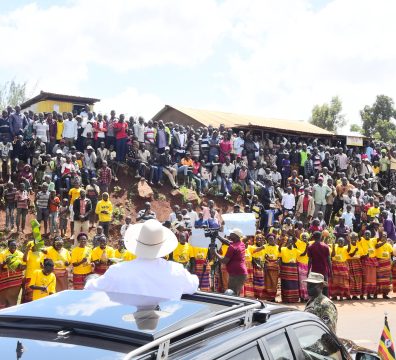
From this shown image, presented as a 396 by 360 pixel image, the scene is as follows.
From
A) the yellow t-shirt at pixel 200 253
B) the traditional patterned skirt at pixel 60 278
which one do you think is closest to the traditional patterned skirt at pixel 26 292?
the traditional patterned skirt at pixel 60 278

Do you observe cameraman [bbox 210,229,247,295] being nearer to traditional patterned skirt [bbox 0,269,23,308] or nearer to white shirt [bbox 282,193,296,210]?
traditional patterned skirt [bbox 0,269,23,308]

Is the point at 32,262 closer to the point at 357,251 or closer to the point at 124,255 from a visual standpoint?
the point at 124,255

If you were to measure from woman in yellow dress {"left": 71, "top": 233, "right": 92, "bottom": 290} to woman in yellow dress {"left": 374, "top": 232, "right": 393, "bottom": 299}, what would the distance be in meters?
7.48

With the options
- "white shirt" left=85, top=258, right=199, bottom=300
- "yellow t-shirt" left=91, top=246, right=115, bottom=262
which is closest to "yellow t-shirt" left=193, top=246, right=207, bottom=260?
"yellow t-shirt" left=91, top=246, right=115, bottom=262

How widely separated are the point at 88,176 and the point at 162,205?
3.35 meters

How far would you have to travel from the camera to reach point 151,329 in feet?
8.88

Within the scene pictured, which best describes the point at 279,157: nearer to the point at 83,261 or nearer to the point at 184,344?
the point at 83,261

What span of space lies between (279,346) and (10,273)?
8018 mm

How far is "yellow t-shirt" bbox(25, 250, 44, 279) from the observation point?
10.3 metres

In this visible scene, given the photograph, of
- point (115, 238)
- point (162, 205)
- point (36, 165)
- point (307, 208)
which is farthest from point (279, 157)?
point (36, 165)

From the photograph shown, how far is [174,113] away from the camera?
31.6 m

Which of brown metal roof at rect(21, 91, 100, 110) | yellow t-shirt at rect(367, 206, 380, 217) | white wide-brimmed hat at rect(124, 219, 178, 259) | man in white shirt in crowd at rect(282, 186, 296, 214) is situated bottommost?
yellow t-shirt at rect(367, 206, 380, 217)

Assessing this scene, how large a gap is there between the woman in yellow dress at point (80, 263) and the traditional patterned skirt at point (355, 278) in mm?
6616

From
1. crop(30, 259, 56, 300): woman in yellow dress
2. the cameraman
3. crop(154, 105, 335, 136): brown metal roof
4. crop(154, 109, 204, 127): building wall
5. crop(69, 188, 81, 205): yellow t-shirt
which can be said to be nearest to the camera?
crop(30, 259, 56, 300): woman in yellow dress
